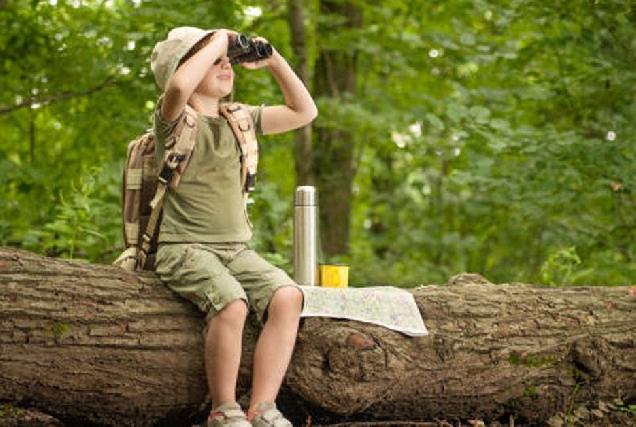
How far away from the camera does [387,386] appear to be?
405cm

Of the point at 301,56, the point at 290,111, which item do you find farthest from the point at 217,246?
the point at 301,56

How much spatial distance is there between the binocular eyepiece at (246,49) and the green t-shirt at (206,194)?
0.97 feet

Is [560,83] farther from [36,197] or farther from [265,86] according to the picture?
[36,197]

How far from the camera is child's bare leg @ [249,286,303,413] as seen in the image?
3777 mm

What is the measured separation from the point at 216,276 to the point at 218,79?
916 mm

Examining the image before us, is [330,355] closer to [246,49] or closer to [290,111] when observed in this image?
[290,111]

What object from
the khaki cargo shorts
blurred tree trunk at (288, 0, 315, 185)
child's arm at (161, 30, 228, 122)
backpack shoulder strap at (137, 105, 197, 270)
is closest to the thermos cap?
the khaki cargo shorts

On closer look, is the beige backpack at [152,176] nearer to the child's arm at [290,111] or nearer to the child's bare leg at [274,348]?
the child's arm at [290,111]

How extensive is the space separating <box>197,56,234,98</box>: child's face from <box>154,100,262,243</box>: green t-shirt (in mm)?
121

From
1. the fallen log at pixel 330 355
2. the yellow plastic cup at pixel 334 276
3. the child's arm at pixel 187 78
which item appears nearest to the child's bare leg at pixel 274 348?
the fallen log at pixel 330 355

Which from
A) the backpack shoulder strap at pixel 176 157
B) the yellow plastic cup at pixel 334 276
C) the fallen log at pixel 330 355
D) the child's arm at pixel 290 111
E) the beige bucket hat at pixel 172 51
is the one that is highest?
the beige bucket hat at pixel 172 51

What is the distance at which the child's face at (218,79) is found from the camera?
4.11 m

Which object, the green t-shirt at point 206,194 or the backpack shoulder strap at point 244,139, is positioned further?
the backpack shoulder strap at point 244,139

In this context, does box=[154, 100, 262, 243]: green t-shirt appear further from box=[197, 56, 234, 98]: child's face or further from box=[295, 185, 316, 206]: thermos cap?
box=[295, 185, 316, 206]: thermos cap
